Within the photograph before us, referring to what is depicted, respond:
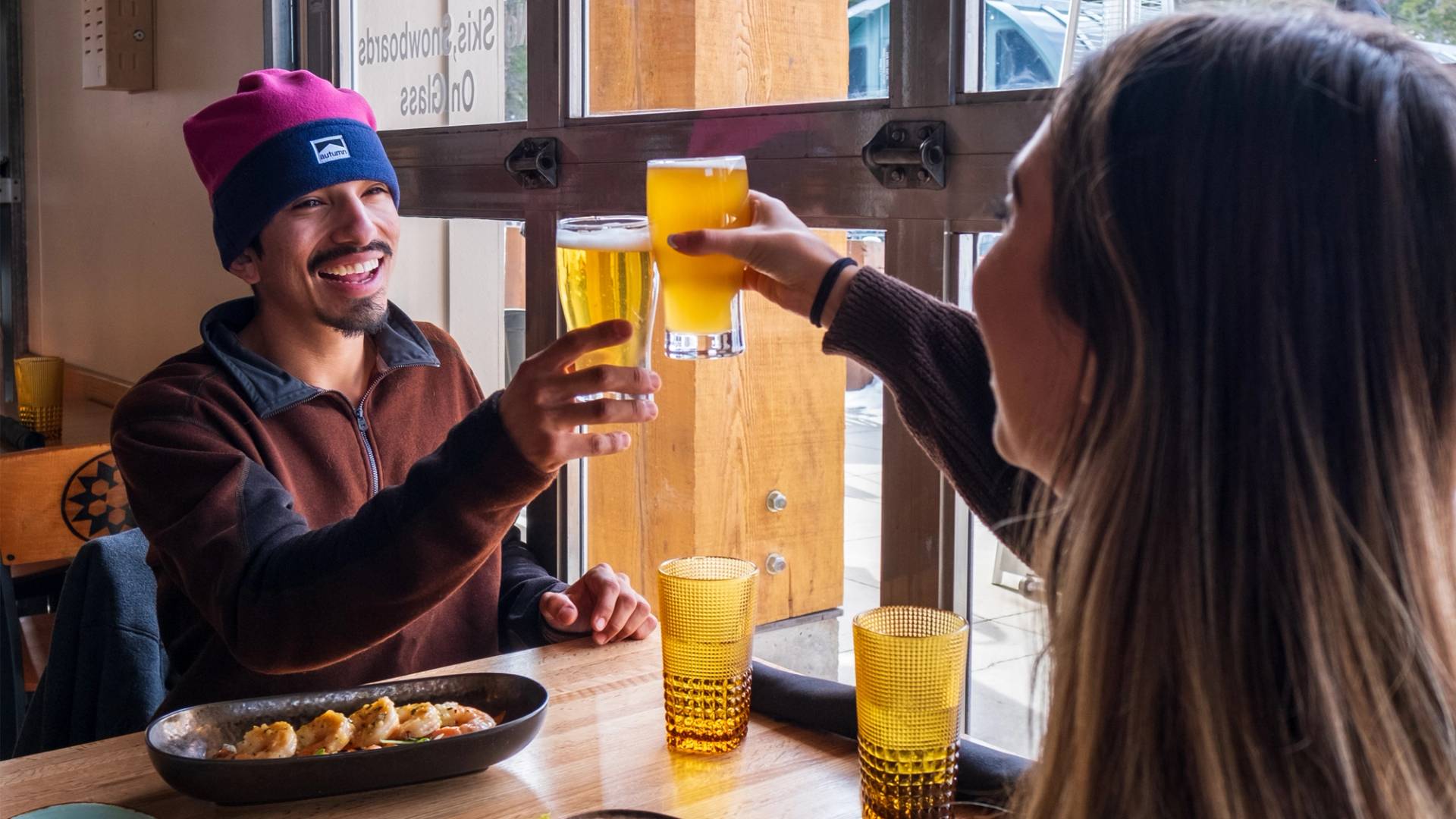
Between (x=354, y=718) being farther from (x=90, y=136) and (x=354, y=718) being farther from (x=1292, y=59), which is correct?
(x=90, y=136)

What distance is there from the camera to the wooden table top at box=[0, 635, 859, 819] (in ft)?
3.55

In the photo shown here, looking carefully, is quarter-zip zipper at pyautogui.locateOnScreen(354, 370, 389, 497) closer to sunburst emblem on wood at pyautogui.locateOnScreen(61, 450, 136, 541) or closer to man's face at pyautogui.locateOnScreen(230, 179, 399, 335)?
man's face at pyautogui.locateOnScreen(230, 179, 399, 335)

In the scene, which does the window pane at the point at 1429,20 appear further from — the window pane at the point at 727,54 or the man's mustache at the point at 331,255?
the man's mustache at the point at 331,255

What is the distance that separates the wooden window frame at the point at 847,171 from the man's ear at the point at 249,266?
A: 1.41 feet

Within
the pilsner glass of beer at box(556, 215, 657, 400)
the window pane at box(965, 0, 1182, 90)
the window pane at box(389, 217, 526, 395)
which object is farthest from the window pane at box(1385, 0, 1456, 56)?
the window pane at box(389, 217, 526, 395)

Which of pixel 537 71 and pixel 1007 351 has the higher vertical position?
pixel 537 71

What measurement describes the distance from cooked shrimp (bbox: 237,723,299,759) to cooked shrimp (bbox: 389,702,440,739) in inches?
3.4

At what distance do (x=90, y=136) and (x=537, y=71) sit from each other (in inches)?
102

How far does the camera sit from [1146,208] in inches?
25.8

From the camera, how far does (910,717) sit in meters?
1.02

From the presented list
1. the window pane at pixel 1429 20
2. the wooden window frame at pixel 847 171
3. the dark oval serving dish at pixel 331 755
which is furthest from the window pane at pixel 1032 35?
the dark oval serving dish at pixel 331 755

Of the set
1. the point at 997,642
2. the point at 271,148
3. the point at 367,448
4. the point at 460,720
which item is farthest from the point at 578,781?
the point at 271,148

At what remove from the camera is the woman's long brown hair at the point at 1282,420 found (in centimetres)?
62

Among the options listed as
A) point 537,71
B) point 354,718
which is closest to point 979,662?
point 354,718
